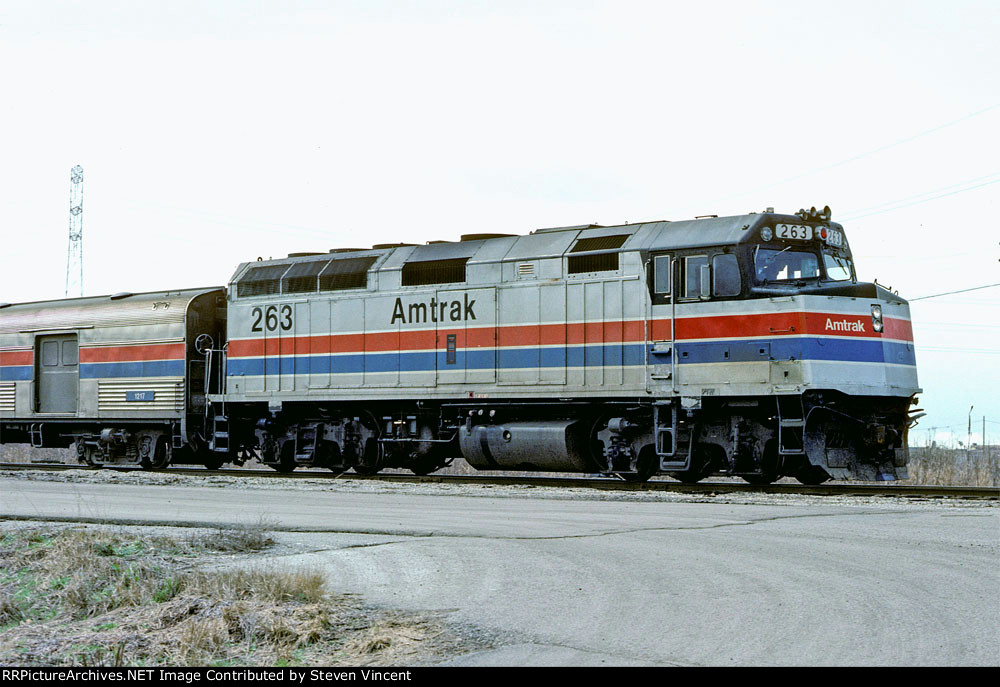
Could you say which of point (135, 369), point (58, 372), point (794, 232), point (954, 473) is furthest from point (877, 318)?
point (58, 372)

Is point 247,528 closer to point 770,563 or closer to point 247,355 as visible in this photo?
point 770,563

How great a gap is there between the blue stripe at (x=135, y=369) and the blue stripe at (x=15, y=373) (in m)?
2.03

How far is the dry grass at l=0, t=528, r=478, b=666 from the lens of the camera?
7.56 metres

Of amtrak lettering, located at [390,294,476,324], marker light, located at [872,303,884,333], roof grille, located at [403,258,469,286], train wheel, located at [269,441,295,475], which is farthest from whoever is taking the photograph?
train wheel, located at [269,441,295,475]

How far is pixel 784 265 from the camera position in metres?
19.3

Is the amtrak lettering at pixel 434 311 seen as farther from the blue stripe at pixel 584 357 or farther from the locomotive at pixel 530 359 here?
the blue stripe at pixel 584 357

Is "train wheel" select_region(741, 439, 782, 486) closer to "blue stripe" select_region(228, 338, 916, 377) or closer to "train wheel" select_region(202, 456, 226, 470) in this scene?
"blue stripe" select_region(228, 338, 916, 377)

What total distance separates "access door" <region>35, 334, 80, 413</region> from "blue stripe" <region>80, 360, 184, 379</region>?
20.0 inches

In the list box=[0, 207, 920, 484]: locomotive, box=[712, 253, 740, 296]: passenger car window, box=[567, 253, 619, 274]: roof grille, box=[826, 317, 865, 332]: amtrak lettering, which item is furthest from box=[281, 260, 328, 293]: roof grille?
box=[826, 317, 865, 332]: amtrak lettering

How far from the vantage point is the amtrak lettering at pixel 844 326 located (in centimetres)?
1855

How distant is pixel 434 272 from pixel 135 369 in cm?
847

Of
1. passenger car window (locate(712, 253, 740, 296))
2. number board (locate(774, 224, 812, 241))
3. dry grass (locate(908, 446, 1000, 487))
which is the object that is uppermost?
number board (locate(774, 224, 812, 241))

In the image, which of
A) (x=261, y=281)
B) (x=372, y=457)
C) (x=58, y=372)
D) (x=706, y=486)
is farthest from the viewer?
(x=58, y=372)

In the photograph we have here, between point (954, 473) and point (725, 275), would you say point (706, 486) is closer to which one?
point (725, 275)
